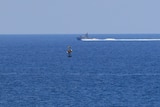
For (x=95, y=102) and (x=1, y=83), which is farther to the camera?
(x=1, y=83)

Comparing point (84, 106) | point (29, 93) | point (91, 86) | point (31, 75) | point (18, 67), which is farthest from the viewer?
point (18, 67)

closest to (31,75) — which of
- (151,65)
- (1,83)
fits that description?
(1,83)

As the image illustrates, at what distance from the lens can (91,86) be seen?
8775cm

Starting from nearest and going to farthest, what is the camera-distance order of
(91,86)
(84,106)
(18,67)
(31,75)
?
1. (84,106)
2. (91,86)
3. (31,75)
4. (18,67)

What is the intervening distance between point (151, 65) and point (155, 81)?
102 ft

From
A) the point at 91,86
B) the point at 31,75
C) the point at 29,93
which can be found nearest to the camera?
the point at 29,93

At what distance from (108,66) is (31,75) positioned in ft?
72.8

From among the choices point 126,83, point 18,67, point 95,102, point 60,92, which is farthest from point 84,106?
point 18,67

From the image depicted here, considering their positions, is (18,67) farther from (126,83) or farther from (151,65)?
(126,83)

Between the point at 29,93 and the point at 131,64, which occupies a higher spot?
the point at 131,64

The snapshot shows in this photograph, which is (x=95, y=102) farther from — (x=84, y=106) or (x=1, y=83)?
(x=1, y=83)

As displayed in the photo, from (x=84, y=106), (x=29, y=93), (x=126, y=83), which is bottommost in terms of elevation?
(x=84, y=106)

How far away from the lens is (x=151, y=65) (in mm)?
124062

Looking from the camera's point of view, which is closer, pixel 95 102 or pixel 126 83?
pixel 95 102
